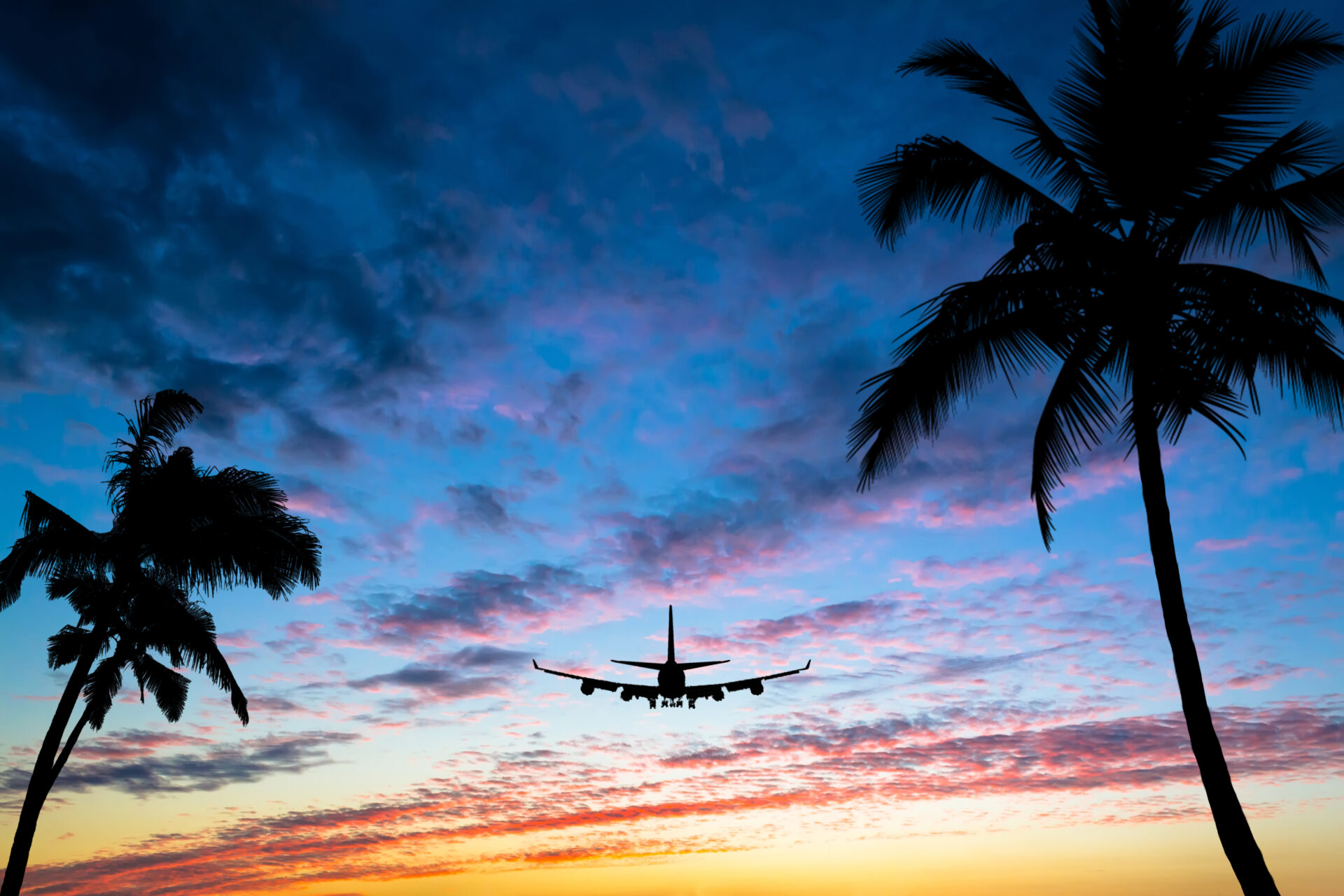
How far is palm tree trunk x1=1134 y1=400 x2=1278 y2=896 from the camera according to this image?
10320mm

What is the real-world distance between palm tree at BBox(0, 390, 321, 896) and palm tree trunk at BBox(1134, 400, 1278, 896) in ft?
67.8

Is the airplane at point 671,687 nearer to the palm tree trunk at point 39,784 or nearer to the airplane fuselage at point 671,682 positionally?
the airplane fuselage at point 671,682

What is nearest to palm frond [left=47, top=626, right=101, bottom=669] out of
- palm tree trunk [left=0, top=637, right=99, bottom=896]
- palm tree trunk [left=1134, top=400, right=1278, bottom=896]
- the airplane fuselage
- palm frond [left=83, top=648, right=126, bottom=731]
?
palm frond [left=83, top=648, right=126, bottom=731]

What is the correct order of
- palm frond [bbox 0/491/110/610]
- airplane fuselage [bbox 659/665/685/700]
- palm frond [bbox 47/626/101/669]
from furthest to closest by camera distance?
airplane fuselage [bbox 659/665/685/700] < palm frond [bbox 47/626/101/669] < palm frond [bbox 0/491/110/610]

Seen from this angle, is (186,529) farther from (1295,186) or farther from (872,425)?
(1295,186)

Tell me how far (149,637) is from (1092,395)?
1136 inches

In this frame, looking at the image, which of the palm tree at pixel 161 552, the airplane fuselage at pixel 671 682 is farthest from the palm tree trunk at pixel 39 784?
the airplane fuselage at pixel 671 682

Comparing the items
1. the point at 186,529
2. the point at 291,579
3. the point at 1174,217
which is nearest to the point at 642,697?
the point at 291,579

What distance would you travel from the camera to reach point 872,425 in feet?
43.3

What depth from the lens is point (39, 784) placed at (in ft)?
65.6

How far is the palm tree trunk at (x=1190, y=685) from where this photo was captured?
33.9 ft

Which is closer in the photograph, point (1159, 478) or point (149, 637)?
point (1159, 478)

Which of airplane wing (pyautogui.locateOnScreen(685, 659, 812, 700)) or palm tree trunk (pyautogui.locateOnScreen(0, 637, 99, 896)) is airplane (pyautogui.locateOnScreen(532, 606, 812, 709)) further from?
palm tree trunk (pyautogui.locateOnScreen(0, 637, 99, 896))

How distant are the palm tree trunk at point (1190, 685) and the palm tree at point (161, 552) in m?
20.7
